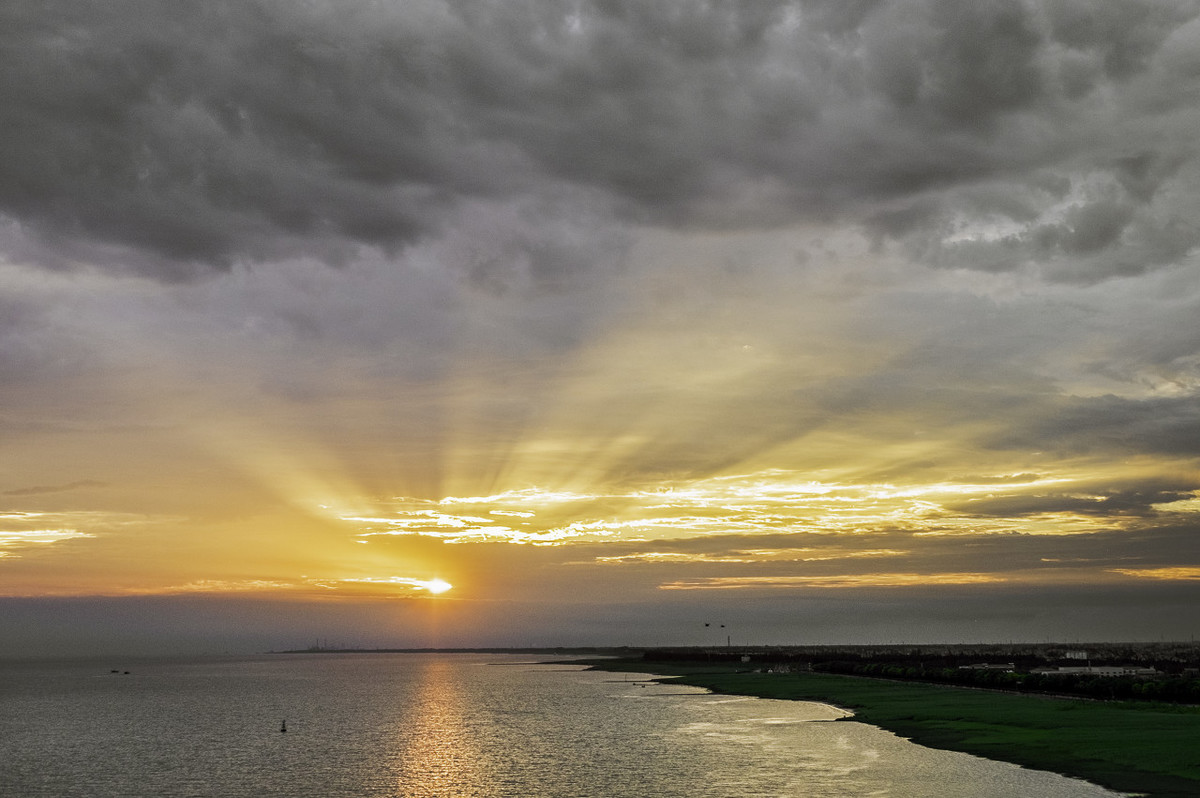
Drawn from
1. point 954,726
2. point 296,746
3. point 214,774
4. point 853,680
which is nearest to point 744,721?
point 954,726

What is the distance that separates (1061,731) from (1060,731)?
0.26 ft

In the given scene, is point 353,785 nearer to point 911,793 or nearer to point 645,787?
point 645,787

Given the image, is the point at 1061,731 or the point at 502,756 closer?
the point at 1061,731

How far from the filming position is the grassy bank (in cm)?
5119

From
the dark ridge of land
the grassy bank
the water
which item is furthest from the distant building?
the water

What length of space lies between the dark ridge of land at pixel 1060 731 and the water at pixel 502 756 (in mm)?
2530

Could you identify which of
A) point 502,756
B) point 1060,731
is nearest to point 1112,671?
point 1060,731

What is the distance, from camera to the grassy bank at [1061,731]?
51.2m

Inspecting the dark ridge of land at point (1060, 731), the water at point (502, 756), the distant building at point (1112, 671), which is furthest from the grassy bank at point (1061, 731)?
the distant building at point (1112, 671)

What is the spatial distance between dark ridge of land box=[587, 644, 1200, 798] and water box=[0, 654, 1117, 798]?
8.30ft

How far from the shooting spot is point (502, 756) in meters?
76.1

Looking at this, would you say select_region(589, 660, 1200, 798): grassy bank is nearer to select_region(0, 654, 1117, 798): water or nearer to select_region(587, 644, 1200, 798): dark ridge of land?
select_region(587, 644, 1200, 798): dark ridge of land

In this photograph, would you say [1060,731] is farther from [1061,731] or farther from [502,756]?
[502,756]

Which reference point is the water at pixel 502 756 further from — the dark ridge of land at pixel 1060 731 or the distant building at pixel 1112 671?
the distant building at pixel 1112 671
